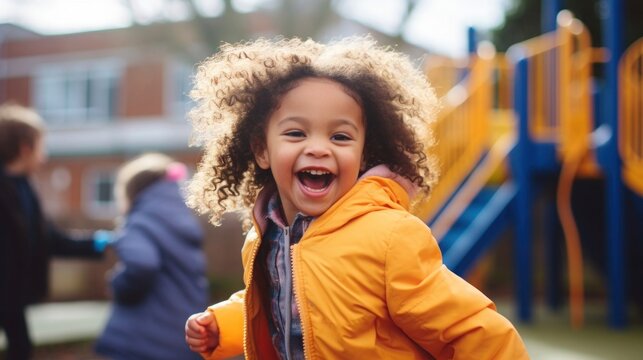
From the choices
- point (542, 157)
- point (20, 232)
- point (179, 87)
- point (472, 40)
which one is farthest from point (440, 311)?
point (179, 87)

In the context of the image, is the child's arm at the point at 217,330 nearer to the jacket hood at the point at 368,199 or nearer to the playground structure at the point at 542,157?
the jacket hood at the point at 368,199

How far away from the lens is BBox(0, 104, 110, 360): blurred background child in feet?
15.1

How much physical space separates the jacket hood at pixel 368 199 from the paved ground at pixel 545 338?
446 cm

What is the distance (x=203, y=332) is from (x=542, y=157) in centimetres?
684

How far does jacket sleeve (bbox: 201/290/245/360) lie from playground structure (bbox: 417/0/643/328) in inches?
227

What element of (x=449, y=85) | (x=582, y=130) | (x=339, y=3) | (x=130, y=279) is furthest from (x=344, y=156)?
(x=339, y=3)

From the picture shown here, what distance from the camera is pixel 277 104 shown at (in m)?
2.21

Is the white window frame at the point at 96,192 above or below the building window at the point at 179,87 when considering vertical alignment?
below

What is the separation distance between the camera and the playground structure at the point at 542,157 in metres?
7.99

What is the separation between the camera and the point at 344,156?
6.84ft

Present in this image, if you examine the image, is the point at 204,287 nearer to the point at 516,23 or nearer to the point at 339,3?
the point at 339,3

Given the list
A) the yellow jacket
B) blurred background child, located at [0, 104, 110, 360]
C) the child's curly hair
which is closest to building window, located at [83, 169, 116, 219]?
blurred background child, located at [0, 104, 110, 360]

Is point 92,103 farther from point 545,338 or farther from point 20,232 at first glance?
point 20,232

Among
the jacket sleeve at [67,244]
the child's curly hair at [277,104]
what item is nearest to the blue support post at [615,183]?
the jacket sleeve at [67,244]
